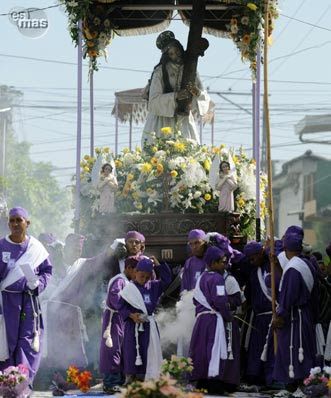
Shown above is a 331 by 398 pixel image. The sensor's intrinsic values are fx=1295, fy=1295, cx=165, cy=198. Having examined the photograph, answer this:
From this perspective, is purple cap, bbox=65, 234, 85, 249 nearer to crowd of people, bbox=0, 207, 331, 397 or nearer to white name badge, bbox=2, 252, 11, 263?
crowd of people, bbox=0, 207, 331, 397

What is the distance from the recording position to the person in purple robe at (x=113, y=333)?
1471cm

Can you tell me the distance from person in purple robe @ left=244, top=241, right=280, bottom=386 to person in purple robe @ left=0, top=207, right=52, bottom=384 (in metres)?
2.86

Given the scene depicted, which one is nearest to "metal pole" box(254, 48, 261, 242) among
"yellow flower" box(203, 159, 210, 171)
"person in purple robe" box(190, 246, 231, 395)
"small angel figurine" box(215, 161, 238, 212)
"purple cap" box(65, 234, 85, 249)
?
"small angel figurine" box(215, 161, 238, 212)

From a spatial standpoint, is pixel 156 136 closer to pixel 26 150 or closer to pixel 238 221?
pixel 238 221

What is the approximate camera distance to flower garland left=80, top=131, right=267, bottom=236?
17.4 metres

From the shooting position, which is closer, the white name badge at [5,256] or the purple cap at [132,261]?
the white name badge at [5,256]

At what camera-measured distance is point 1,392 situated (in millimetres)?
12438

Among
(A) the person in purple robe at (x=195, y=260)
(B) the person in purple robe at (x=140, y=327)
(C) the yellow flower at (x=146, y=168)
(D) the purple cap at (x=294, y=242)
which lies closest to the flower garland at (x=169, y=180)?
(C) the yellow flower at (x=146, y=168)

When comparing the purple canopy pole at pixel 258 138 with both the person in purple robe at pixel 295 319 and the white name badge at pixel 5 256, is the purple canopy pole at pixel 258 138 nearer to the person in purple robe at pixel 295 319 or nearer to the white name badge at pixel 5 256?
the person in purple robe at pixel 295 319

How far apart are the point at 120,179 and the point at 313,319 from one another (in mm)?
4719

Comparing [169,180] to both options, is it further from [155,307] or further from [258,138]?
[155,307]

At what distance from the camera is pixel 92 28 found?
62.7 feet

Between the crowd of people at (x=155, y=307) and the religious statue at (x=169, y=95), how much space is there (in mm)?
3790

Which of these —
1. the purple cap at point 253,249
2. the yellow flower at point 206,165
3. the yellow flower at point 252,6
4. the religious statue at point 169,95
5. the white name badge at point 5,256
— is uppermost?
the yellow flower at point 252,6
